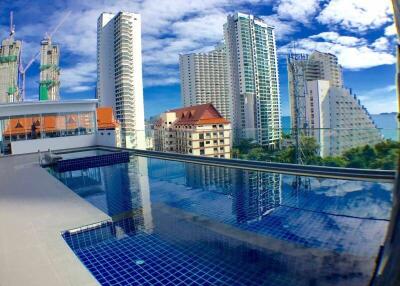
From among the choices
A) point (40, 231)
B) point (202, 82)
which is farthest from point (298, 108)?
point (202, 82)

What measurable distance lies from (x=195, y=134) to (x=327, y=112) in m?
7.59

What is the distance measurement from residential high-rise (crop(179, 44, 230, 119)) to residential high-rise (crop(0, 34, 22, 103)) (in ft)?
91.3

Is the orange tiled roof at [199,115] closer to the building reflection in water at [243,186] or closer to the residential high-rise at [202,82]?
the building reflection in water at [243,186]

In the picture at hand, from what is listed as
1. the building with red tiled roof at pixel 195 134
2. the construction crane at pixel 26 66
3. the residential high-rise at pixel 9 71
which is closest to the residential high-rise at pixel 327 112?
the building with red tiled roof at pixel 195 134

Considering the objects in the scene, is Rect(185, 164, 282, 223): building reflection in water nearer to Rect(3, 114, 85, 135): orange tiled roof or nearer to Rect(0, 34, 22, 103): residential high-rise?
Rect(3, 114, 85, 135): orange tiled roof

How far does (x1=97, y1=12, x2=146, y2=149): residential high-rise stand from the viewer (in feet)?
149

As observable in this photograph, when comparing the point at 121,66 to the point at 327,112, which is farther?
the point at 121,66

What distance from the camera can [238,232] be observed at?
3.33 meters

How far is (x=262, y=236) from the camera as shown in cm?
319

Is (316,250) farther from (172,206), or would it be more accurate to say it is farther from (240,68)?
(240,68)

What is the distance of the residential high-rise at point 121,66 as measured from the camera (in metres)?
45.4

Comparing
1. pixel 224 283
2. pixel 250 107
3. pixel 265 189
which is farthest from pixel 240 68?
pixel 224 283

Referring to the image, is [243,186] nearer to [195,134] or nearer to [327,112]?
[327,112]

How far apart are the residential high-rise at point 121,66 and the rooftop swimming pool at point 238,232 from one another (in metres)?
41.5
